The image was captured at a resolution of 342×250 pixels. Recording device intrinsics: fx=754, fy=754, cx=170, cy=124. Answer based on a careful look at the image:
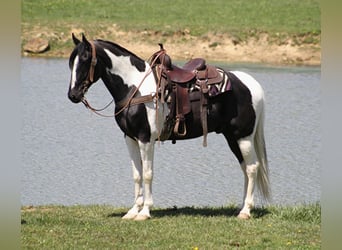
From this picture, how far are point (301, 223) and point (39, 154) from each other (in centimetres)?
712

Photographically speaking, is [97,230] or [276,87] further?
[276,87]

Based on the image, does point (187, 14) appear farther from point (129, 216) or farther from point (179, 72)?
point (129, 216)

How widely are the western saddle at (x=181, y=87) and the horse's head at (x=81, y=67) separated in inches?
33.1

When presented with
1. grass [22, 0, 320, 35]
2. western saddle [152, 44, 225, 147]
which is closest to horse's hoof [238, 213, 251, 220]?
western saddle [152, 44, 225, 147]

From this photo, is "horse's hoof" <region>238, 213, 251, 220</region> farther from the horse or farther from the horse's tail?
the horse's tail

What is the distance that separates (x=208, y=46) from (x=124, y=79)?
22.4 meters

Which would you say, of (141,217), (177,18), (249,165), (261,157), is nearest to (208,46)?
(177,18)

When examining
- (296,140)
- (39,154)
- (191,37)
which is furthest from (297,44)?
(39,154)

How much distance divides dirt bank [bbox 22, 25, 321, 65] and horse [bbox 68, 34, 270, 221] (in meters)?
20.6

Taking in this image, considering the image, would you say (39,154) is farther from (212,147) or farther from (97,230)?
(97,230)

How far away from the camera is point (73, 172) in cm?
1306
